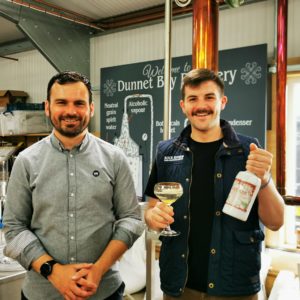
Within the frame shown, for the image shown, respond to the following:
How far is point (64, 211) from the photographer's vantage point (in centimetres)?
148

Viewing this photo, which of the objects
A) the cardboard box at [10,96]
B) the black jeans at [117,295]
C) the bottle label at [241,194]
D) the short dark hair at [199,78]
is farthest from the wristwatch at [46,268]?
the cardboard box at [10,96]

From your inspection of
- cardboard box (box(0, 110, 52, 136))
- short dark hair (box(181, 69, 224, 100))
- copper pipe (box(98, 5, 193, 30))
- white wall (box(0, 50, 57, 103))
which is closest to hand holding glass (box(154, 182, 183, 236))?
short dark hair (box(181, 69, 224, 100))

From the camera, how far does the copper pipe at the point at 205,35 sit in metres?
1.96

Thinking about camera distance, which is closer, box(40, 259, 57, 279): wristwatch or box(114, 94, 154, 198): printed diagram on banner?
box(40, 259, 57, 279): wristwatch

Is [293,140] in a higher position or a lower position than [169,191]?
higher

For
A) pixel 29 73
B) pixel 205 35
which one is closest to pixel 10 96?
pixel 29 73

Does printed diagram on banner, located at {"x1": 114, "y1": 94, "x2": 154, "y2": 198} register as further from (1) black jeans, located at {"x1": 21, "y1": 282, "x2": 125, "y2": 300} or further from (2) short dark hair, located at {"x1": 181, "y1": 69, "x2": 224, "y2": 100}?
(2) short dark hair, located at {"x1": 181, "y1": 69, "x2": 224, "y2": 100}

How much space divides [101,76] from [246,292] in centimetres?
386

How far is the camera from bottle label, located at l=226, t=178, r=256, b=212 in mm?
1331

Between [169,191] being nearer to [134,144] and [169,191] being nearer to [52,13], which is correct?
[134,144]

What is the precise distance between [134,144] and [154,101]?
1.90 ft

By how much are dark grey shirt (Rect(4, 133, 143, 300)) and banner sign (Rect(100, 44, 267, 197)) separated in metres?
2.23

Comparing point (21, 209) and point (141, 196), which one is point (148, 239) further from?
point (141, 196)

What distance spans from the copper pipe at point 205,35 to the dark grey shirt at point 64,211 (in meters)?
0.82
